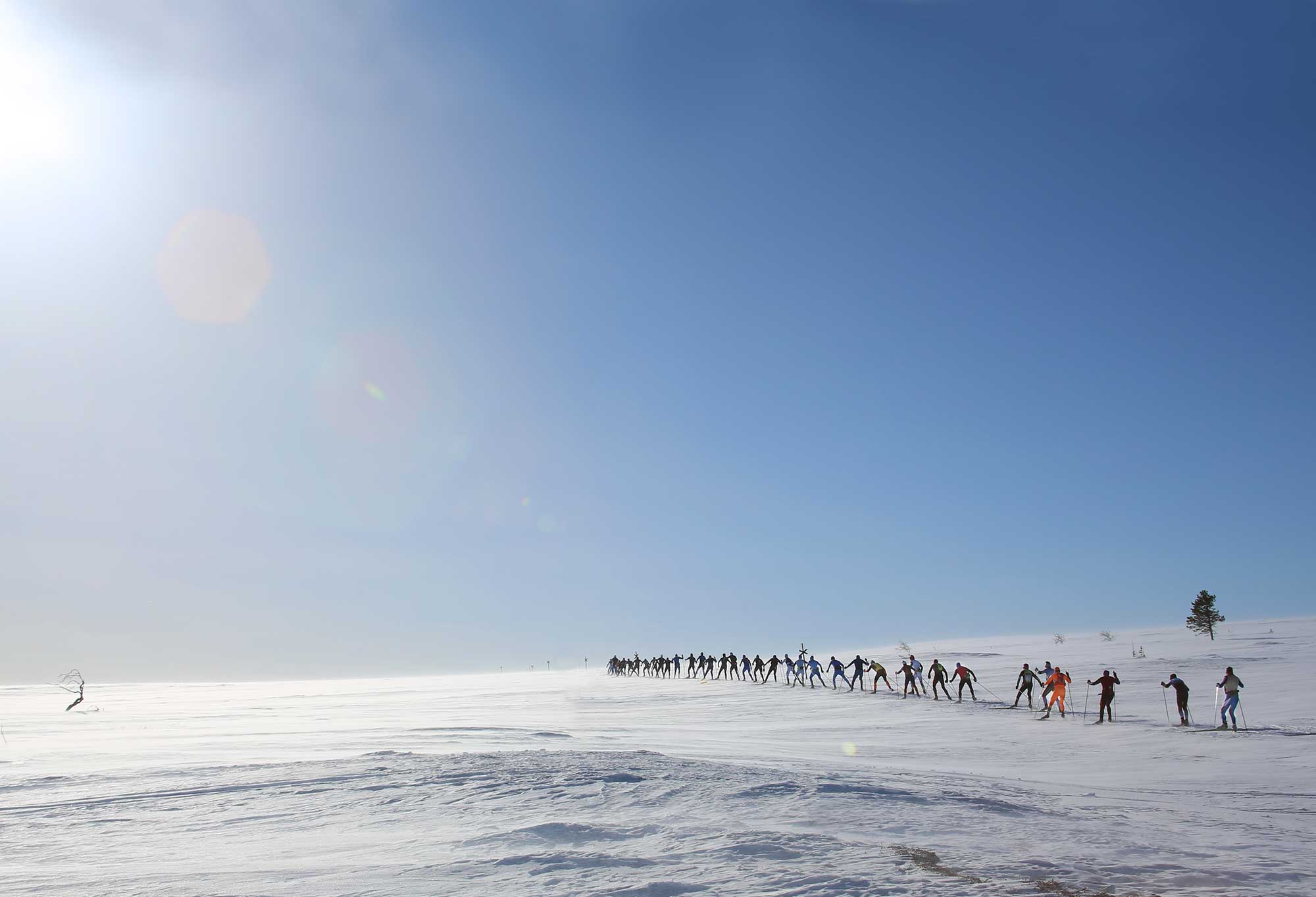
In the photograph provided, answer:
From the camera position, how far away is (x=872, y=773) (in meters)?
12.9

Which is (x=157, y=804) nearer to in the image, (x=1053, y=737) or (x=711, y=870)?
(x=711, y=870)

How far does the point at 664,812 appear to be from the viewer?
343 inches

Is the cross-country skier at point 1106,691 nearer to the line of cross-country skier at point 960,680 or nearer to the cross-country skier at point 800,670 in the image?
the line of cross-country skier at point 960,680

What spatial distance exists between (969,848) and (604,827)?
348 centimetres

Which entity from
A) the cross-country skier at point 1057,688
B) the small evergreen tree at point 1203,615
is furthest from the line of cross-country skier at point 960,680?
the small evergreen tree at point 1203,615

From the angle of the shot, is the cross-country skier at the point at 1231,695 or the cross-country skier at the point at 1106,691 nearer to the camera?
the cross-country skier at the point at 1231,695

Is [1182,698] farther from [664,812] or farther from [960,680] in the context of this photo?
[664,812]

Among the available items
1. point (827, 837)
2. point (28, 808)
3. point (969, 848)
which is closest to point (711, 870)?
point (827, 837)

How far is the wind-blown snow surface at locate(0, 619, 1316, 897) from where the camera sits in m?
6.46

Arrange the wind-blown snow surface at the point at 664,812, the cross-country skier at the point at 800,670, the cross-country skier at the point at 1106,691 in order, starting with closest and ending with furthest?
the wind-blown snow surface at the point at 664,812 → the cross-country skier at the point at 1106,691 → the cross-country skier at the point at 800,670

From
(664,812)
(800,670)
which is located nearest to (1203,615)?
(800,670)

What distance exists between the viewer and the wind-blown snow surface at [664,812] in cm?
646

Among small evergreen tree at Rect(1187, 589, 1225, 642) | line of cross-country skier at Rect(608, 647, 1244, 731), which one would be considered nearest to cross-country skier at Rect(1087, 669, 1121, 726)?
line of cross-country skier at Rect(608, 647, 1244, 731)

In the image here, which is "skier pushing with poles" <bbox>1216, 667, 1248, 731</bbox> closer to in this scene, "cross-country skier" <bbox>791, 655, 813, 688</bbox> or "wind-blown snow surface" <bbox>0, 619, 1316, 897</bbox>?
"wind-blown snow surface" <bbox>0, 619, 1316, 897</bbox>
